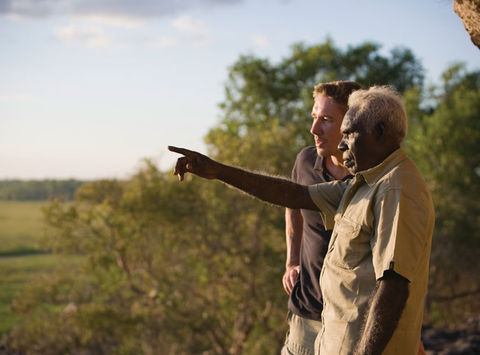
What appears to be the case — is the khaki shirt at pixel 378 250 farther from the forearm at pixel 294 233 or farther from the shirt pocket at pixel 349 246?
the forearm at pixel 294 233

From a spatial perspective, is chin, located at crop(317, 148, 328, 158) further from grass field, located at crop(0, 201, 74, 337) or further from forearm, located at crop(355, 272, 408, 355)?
grass field, located at crop(0, 201, 74, 337)

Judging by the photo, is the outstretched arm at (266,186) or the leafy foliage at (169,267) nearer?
the outstretched arm at (266,186)

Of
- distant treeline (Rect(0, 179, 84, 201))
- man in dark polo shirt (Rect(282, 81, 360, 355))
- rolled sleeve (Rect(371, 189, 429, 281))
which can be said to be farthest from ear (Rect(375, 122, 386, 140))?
distant treeline (Rect(0, 179, 84, 201))

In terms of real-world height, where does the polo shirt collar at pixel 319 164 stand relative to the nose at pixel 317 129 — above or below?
below

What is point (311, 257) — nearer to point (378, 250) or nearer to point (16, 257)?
point (378, 250)

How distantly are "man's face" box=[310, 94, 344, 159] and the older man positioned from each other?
0.75 meters

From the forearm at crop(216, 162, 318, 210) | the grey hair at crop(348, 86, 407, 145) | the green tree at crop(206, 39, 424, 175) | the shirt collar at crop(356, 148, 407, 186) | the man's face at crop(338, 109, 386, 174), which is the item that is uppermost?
the green tree at crop(206, 39, 424, 175)

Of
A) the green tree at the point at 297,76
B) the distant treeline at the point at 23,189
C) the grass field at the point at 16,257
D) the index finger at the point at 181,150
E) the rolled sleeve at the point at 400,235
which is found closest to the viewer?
the rolled sleeve at the point at 400,235

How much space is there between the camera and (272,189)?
2.81m

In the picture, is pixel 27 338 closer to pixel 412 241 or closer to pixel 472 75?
pixel 412 241

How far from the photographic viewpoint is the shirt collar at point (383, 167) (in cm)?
230

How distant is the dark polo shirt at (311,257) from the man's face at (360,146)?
83 centimetres

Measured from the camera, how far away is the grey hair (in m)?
2.34

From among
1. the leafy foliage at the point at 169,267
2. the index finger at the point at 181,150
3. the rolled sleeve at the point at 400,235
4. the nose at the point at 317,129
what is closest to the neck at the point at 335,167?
the nose at the point at 317,129
